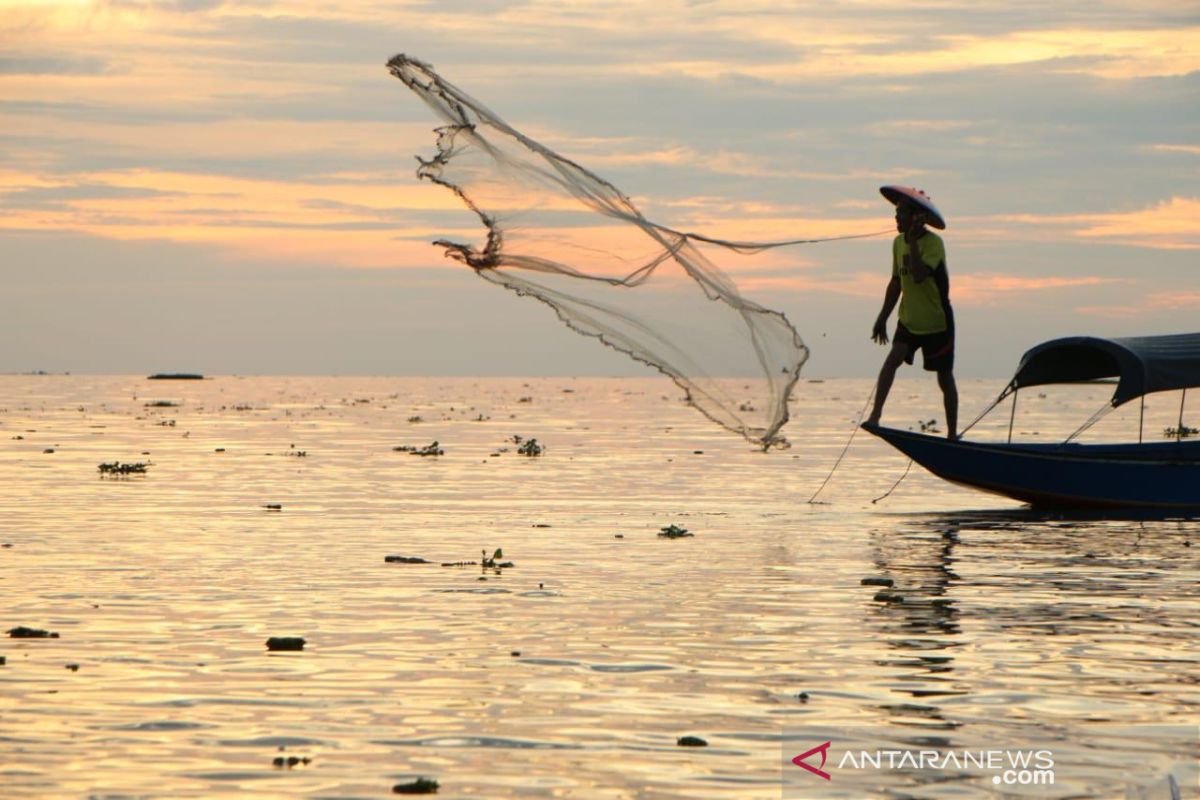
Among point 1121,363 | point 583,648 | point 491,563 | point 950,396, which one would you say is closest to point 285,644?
point 583,648

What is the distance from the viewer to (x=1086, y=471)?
25422mm

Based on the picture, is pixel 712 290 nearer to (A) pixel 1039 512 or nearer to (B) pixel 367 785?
(A) pixel 1039 512

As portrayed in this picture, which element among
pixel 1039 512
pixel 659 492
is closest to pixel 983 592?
pixel 1039 512

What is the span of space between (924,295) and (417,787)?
16298mm

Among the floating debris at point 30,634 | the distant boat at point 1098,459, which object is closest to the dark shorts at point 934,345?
the distant boat at point 1098,459

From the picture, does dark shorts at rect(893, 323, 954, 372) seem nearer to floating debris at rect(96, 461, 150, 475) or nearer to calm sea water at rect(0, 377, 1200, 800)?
calm sea water at rect(0, 377, 1200, 800)

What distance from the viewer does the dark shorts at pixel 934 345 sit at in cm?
2375

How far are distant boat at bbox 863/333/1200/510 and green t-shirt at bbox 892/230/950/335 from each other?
72.2 inches

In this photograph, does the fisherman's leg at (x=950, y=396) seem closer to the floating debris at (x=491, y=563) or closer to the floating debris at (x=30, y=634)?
the floating debris at (x=491, y=563)

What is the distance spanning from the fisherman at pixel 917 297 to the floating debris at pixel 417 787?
50.3ft

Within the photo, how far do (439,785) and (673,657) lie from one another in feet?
12.9

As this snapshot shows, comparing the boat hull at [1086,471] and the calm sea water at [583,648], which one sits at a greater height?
the boat hull at [1086,471]

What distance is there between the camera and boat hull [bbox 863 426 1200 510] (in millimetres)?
25219

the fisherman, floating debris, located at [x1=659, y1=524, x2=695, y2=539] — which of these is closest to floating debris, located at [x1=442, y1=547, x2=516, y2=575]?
floating debris, located at [x1=659, y1=524, x2=695, y2=539]
